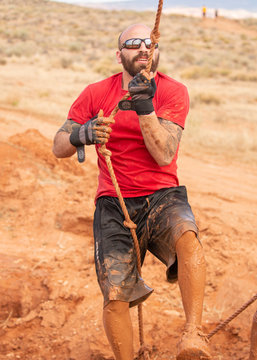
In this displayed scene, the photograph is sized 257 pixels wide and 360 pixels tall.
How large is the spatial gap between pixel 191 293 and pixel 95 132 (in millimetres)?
1024

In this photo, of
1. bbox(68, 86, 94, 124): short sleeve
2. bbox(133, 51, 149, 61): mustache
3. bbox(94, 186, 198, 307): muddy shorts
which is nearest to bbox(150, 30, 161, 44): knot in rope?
bbox(133, 51, 149, 61): mustache

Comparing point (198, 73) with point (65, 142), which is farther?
point (198, 73)

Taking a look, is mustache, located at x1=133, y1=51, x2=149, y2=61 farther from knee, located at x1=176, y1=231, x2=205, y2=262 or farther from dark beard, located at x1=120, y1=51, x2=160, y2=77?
knee, located at x1=176, y1=231, x2=205, y2=262

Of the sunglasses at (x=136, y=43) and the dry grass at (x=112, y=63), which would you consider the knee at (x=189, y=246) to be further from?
the dry grass at (x=112, y=63)

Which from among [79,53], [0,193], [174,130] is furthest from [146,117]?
[79,53]

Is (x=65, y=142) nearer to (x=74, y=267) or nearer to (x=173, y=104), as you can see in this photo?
(x=173, y=104)

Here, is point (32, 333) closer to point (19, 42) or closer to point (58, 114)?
point (58, 114)

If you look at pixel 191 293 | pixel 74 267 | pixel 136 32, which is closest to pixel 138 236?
pixel 191 293

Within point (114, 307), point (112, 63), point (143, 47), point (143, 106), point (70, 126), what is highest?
point (143, 47)

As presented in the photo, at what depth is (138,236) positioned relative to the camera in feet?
9.08

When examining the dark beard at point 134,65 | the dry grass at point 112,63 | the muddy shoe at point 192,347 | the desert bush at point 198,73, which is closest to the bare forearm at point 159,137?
the dark beard at point 134,65

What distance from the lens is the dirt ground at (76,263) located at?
3.60 meters

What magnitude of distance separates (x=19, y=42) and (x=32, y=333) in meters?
26.2

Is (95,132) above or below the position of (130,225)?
above
